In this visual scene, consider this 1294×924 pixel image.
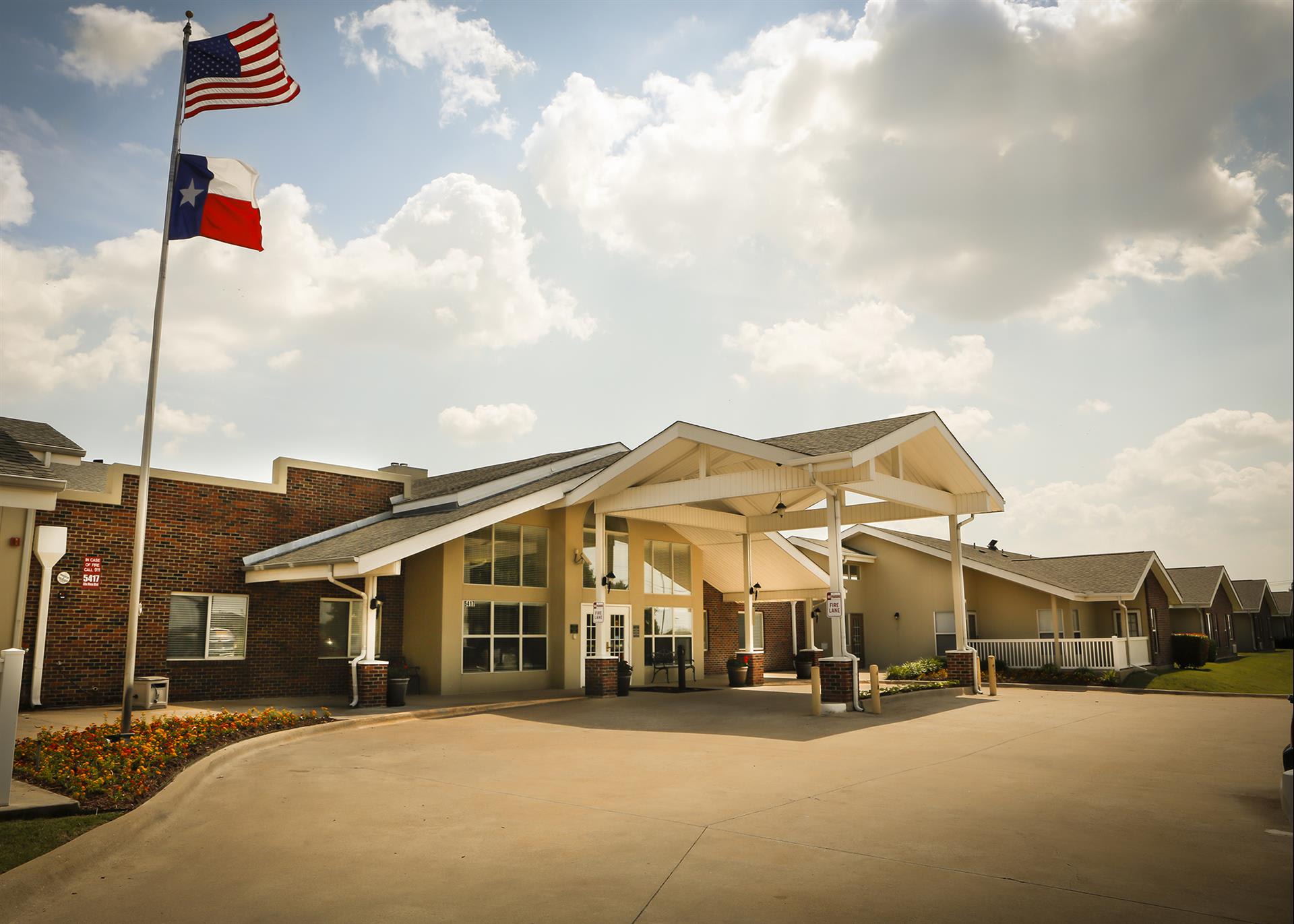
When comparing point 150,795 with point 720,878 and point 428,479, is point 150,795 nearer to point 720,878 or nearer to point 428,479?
point 720,878

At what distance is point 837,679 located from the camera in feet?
53.7

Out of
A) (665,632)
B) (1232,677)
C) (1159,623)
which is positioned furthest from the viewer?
(1159,623)

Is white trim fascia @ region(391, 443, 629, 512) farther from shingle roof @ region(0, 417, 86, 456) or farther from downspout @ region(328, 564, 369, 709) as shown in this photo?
shingle roof @ region(0, 417, 86, 456)

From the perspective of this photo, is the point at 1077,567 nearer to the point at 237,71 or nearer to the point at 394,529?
the point at 394,529

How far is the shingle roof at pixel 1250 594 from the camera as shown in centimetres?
4656

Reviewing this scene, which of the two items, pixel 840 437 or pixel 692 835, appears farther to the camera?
pixel 840 437

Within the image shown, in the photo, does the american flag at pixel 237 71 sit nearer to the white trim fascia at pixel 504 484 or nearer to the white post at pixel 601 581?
the white trim fascia at pixel 504 484

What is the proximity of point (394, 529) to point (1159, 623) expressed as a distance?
28.1m

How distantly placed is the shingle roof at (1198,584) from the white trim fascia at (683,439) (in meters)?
27.7

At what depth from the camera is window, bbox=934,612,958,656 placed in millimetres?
29797

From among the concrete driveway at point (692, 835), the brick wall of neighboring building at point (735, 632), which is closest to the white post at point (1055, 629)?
the brick wall of neighboring building at point (735, 632)

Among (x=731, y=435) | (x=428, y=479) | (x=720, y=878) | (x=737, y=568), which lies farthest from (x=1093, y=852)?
(x=428, y=479)

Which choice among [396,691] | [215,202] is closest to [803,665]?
[396,691]

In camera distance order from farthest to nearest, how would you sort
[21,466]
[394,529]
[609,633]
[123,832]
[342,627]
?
[609,633] → [342,627] → [394,529] → [21,466] → [123,832]
